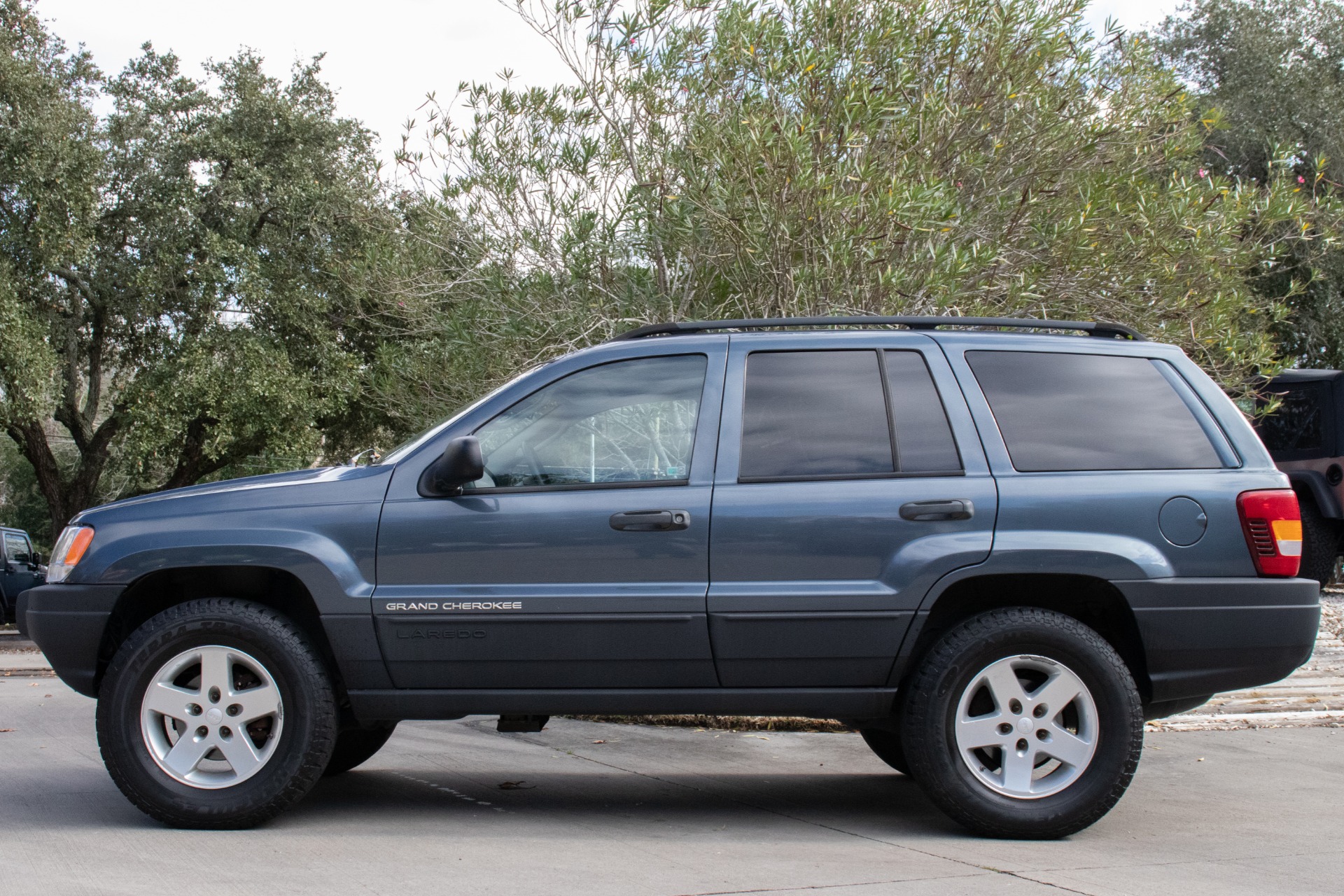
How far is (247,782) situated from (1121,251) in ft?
21.4

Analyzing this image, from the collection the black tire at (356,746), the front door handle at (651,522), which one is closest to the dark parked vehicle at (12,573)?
the black tire at (356,746)

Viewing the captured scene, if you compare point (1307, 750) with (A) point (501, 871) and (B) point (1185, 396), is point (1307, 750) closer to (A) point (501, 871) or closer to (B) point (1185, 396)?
(B) point (1185, 396)

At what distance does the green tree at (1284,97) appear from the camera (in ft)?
63.2

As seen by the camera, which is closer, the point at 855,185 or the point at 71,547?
the point at 71,547

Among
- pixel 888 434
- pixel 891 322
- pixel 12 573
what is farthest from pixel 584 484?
pixel 12 573

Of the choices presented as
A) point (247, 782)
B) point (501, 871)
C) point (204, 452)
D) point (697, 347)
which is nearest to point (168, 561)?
point (247, 782)

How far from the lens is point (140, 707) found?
4684 millimetres

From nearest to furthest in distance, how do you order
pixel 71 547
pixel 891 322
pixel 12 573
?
pixel 71 547 < pixel 891 322 < pixel 12 573

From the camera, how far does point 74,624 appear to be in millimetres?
Result: 4754

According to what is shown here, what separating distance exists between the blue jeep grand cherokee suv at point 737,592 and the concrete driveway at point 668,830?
311 millimetres

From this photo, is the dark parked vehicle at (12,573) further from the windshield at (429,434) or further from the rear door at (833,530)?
the rear door at (833,530)

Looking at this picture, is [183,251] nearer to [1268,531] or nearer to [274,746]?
[274,746]

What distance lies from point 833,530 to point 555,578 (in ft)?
3.36

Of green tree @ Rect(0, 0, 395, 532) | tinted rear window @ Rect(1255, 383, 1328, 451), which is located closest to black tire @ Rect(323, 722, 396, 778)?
tinted rear window @ Rect(1255, 383, 1328, 451)
